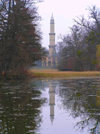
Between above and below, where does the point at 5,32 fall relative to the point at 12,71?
above

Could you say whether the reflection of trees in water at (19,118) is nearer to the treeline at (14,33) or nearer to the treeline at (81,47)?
the treeline at (14,33)

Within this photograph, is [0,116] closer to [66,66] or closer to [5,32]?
[5,32]

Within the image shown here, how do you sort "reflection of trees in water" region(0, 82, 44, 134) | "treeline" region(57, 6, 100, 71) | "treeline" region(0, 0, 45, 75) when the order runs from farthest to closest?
"treeline" region(57, 6, 100, 71)
"treeline" region(0, 0, 45, 75)
"reflection of trees in water" region(0, 82, 44, 134)

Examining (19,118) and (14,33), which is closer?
(19,118)

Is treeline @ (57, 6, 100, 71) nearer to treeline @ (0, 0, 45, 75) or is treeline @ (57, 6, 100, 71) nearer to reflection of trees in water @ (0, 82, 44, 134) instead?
treeline @ (0, 0, 45, 75)

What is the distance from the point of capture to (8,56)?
36125mm

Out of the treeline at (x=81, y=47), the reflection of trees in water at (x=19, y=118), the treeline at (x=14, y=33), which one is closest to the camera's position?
Result: the reflection of trees in water at (x=19, y=118)

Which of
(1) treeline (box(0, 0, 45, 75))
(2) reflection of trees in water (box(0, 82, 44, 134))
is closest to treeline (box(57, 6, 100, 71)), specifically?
(1) treeline (box(0, 0, 45, 75))

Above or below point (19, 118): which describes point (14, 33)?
above

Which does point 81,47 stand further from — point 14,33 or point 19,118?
point 19,118

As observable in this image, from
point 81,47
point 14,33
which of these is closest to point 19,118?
point 14,33

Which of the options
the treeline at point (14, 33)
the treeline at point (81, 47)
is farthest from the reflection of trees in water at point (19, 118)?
the treeline at point (81, 47)

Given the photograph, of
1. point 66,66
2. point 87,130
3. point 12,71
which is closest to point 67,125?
point 87,130

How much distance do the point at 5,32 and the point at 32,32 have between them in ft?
14.5
